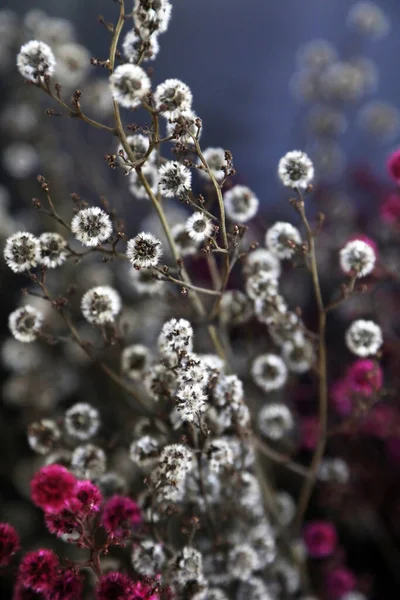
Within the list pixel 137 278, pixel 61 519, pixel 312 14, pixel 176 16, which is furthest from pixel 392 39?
pixel 61 519

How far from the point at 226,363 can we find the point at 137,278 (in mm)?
144

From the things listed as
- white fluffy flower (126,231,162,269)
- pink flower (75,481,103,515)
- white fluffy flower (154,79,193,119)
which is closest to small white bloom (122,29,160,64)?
white fluffy flower (154,79,193,119)

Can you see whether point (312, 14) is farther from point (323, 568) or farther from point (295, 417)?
point (323, 568)

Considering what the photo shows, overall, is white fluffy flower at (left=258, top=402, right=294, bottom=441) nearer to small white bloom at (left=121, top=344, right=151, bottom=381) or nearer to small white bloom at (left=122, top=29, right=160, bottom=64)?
small white bloom at (left=121, top=344, right=151, bottom=381)

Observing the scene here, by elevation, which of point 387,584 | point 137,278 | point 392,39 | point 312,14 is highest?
point 312,14

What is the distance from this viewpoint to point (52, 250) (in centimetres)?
55

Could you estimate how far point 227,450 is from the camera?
1.84 feet

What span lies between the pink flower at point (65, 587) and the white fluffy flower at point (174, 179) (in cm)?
33

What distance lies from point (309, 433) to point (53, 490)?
0.53 meters

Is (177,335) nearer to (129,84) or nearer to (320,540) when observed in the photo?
(129,84)

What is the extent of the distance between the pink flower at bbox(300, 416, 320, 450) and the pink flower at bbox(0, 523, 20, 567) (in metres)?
0.49

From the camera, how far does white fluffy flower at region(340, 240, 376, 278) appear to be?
60 centimetres

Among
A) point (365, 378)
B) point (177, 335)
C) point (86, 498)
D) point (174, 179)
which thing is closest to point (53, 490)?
point (86, 498)

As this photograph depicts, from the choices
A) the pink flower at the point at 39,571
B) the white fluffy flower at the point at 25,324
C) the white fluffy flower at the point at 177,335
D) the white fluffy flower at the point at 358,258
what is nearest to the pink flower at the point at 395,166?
the white fluffy flower at the point at 358,258
